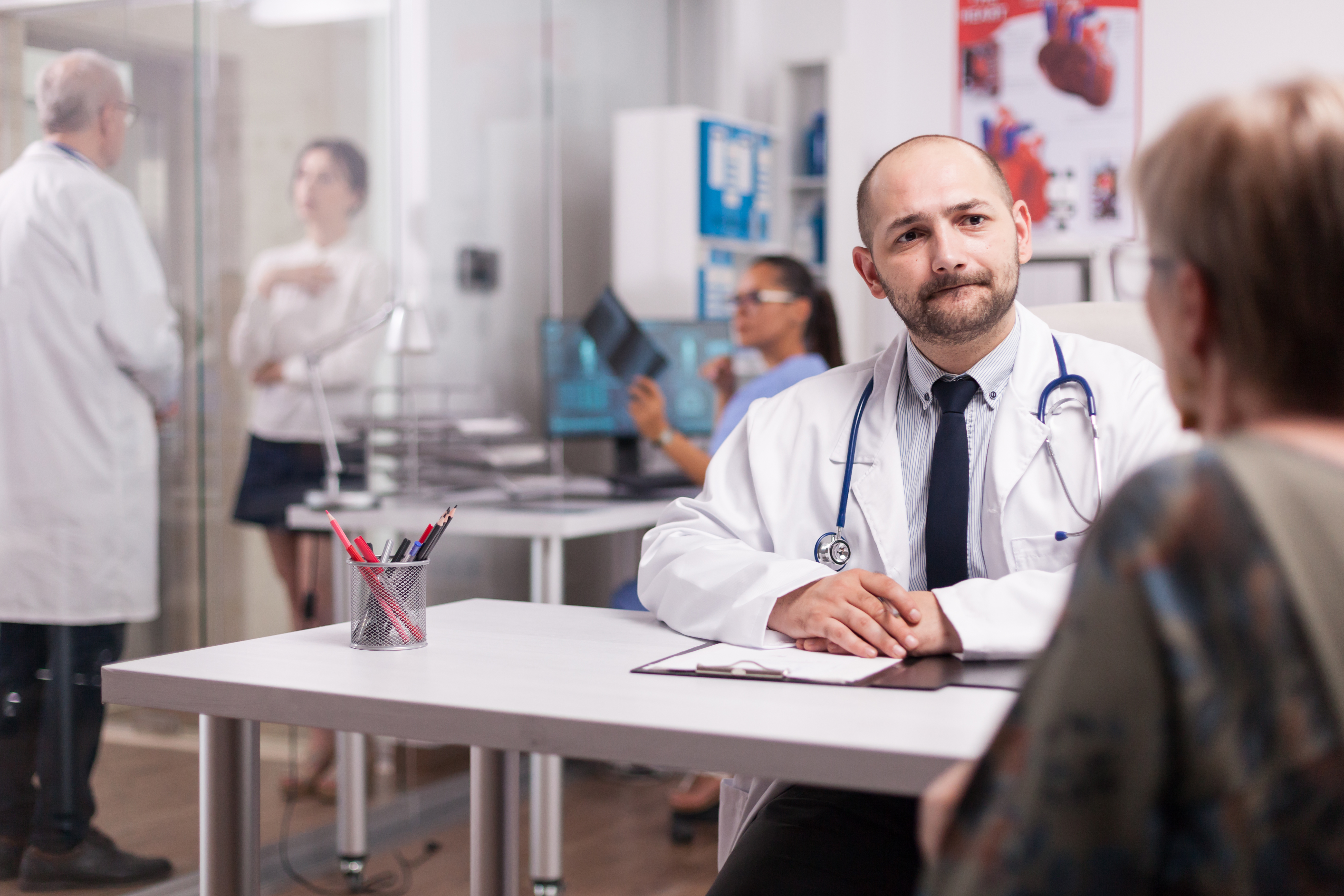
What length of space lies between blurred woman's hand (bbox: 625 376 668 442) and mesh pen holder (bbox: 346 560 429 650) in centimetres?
196

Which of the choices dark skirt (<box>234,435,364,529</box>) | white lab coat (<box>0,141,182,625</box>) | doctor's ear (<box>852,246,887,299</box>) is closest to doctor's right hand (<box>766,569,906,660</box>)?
doctor's ear (<box>852,246,887,299</box>)

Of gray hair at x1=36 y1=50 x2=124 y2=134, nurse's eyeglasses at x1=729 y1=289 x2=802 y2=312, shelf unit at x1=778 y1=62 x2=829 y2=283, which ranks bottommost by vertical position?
nurse's eyeglasses at x1=729 y1=289 x2=802 y2=312

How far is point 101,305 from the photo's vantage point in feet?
8.19

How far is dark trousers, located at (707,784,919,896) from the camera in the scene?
137 centimetres

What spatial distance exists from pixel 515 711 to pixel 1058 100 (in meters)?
4.19

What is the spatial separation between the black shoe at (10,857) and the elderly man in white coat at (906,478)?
1.51m

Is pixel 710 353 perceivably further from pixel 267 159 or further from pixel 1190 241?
pixel 1190 241

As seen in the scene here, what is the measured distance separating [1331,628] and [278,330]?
2866mm

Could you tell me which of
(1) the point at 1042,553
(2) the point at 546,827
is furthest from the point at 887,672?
A: (2) the point at 546,827

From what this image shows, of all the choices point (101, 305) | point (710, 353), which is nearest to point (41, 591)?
point (101, 305)

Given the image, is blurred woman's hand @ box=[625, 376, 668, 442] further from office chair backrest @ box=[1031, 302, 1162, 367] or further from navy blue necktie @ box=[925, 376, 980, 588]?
navy blue necktie @ box=[925, 376, 980, 588]

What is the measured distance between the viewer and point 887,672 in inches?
50.3

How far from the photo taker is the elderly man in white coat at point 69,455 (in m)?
2.38

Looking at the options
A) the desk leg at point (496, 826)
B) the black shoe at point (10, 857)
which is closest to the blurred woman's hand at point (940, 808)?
the desk leg at point (496, 826)
